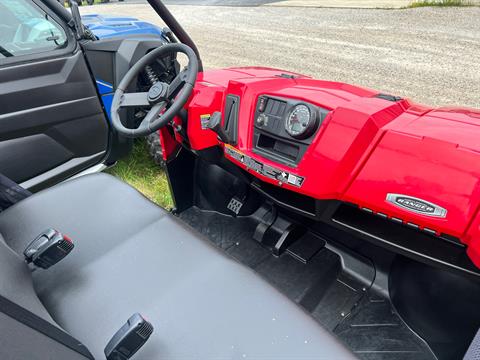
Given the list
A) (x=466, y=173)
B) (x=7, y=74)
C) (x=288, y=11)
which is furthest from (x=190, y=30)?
(x=466, y=173)

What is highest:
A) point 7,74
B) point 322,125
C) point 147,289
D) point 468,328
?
point 322,125

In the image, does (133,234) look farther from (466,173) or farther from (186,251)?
(466,173)

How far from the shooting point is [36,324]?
32.4 inches

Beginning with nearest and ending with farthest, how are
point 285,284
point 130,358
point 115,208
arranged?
point 130,358
point 115,208
point 285,284

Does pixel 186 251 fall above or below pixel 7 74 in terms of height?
below

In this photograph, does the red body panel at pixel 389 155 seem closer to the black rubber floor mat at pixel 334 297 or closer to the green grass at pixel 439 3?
the black rubber floor mat at pixel 334 297

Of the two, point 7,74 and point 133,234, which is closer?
point 133,234

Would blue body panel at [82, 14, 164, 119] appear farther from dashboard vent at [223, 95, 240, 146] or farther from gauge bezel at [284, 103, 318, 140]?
gauge bezel at [284, 103, 318, 140]

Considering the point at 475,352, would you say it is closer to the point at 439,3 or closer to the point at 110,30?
the point at 110,30

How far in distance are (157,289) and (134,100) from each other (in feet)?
2.89

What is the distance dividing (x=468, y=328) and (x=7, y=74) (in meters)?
2.59

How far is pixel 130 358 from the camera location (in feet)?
3.42

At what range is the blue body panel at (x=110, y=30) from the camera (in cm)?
271

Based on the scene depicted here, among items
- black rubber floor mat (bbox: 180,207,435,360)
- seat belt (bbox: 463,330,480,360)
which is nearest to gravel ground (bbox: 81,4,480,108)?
black rubber floor mat (bbox: 180,207,435,360)
